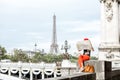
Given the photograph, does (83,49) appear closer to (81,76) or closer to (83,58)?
(83,58)

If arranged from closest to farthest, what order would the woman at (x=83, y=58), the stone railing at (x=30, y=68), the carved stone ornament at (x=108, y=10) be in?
the woman at (x=83, y=58)
the carved stone ornament at (x=108, y=10)
the stone railing at (x=30, y=68)

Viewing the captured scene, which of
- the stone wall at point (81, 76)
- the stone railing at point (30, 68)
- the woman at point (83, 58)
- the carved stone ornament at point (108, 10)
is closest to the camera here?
the stone wall at point (81, 76)

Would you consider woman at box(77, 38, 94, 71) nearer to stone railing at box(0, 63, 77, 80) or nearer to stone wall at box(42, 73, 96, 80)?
stone wall at box(42, 73, 96, 80)

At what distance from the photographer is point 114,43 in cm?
3728

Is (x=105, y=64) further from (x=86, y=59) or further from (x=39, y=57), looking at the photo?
(x=39, y=57)

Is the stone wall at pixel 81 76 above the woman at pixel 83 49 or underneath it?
underneath

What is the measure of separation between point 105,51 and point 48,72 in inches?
1172

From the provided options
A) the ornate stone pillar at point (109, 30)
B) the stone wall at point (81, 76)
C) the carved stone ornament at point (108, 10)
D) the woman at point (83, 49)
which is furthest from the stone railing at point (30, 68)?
the stone wall at point (81, 76)

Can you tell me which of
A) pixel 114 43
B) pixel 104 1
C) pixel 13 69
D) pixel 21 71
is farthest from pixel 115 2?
pixel 13 69

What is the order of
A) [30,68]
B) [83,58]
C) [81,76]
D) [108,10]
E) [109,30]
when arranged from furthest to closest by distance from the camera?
[30,68], [108,10], [109,30], [83,58], [81,76]

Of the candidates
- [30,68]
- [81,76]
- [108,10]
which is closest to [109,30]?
[108,10]

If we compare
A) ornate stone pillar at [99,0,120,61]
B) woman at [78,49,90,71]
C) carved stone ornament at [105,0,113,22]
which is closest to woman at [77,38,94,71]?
woman at [78,49,90,71]

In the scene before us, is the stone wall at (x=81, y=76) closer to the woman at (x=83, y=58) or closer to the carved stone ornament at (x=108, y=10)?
the woman at (x=83, y=58)

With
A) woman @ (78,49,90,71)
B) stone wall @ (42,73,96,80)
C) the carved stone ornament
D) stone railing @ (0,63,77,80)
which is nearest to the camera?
stone wall @ (42,73,96,80)
